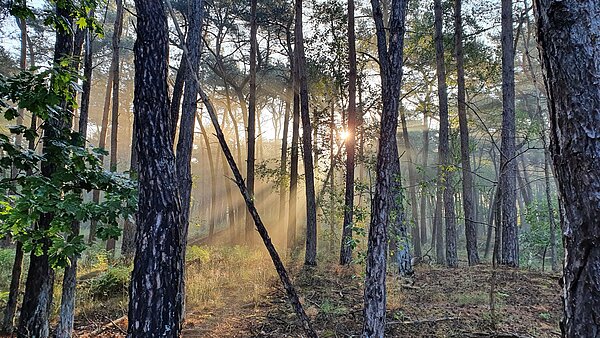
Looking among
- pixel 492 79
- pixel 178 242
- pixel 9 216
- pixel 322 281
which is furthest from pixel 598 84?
pixel 492 79

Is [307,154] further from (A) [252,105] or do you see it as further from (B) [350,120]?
(A) [252,105]

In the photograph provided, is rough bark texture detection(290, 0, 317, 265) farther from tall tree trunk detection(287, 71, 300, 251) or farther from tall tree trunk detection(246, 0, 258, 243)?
tall tree trunk detection(246, 0, 258, 243)

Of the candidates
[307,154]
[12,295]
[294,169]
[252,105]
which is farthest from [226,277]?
[252,105]

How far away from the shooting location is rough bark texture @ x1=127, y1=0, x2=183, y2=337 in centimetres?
286

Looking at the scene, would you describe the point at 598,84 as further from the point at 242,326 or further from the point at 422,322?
the point at 242,326

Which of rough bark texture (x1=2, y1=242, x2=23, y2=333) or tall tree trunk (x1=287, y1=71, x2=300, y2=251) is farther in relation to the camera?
tall tree trunk (x1=287, y1=71, x2=300, y2=251)

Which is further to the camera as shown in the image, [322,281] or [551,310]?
[322,281]

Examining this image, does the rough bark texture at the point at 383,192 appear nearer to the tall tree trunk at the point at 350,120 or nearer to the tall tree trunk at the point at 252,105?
the tall tree trunk at the point at 350,120

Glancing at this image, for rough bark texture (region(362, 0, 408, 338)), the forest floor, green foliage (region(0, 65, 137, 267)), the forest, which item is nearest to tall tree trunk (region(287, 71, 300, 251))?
the forest

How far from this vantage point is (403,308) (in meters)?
5.92

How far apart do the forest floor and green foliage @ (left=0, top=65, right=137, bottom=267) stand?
8.07ft

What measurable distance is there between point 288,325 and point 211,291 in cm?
283

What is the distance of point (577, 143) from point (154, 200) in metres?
2.96

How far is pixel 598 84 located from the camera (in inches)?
53.9
